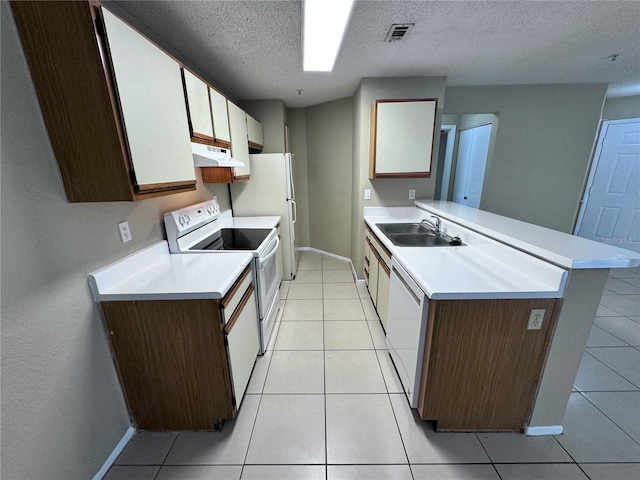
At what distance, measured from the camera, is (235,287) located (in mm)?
1509

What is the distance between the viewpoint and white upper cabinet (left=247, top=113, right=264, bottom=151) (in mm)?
2910

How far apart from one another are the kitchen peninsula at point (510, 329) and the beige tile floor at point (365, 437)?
14 cm

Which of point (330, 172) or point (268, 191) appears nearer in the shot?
point (268, 191)

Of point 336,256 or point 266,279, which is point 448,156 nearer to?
point 336,256

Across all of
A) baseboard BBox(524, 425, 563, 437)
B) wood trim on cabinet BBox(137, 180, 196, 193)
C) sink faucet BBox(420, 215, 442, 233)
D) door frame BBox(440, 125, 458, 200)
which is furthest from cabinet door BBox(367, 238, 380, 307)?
door frame BBox(440, 125, 458, 200)

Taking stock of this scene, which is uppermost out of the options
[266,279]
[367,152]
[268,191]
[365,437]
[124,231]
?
[367,152]

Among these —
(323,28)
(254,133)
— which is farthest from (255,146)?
(323,28)

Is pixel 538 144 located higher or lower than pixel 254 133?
lower

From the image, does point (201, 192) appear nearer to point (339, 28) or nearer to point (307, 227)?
point (339, 28)

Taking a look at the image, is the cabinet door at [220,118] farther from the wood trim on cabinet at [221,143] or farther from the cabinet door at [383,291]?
the cabinet door at [383,291]

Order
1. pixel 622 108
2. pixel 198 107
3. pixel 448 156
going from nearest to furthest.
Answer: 1. pixel 198 107
2. pixel 622 108
3. pixel 448 156

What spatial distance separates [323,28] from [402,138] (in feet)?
4.55

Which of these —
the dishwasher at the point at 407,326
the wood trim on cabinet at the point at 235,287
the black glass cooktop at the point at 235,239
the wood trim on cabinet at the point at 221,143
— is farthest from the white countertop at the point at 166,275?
the dishwasher at the point at 407,326

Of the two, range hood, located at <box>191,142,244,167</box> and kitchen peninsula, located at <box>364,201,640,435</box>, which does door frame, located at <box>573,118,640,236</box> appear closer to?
kitchen peninsula, located at <box>364,201,640,435</box>
